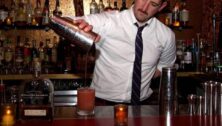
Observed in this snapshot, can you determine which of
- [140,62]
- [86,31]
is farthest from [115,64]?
[86,31]

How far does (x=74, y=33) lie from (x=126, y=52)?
2.43ft

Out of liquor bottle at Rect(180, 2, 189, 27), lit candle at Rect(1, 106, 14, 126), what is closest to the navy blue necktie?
lit candle at Rect(1, 106, 14, 126)

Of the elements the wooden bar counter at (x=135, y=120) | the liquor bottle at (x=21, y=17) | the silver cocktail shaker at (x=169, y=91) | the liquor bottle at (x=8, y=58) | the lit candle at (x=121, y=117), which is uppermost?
the liquor bottle at (x=21, y=17)

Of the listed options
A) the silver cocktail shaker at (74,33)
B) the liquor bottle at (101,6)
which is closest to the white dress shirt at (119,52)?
the silver cocktail shaker at (74,33)

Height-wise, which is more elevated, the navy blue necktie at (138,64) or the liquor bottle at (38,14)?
the liquor bottle at (38,14)

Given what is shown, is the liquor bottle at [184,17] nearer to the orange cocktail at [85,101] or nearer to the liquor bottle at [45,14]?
the liquor bottle at [45,14]

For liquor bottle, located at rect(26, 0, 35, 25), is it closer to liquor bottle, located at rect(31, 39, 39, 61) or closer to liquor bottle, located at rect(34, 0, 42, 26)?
liquor bottle, located at rect(34, 0, 42, 26)

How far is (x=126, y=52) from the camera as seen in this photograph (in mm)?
2352

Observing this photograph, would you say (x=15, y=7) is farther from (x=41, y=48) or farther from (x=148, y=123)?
(x=148, y=123)

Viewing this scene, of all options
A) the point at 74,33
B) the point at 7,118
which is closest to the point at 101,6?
the point at 74,33

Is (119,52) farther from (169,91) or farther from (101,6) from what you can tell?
(101,6)

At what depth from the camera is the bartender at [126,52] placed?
2281 millimetres

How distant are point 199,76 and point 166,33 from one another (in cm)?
110

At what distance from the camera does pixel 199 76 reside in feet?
11.2
